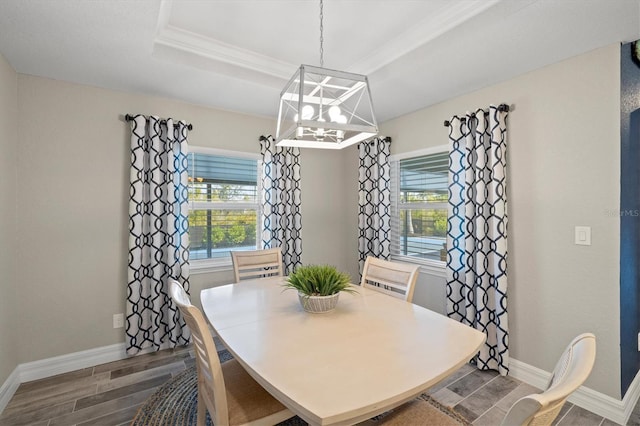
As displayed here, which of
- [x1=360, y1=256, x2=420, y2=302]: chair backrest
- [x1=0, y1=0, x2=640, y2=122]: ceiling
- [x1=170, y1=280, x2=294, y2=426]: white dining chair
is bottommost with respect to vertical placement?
[x1=170, y1=280, x2=294, y2=426]: white dining chair

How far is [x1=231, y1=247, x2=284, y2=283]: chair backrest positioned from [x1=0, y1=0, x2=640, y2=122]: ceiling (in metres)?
1.47

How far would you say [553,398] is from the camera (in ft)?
2.09

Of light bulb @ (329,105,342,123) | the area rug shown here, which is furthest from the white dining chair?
light bulb @ (329,105,342,123)

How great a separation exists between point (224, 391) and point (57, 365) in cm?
224

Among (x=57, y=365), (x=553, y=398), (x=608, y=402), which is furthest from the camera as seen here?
(x=57, y=365)

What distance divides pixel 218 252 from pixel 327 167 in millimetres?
1744

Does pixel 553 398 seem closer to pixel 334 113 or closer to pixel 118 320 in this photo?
pixel 334 113

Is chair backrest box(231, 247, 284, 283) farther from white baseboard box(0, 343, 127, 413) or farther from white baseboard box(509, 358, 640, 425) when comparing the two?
Result: white baseboard box(509, 358, 640, 425)

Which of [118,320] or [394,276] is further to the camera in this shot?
[118,320]

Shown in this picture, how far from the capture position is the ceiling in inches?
67.8

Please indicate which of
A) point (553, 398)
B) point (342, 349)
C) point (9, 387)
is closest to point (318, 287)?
point (342, 349)

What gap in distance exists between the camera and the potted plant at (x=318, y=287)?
5.38 ft

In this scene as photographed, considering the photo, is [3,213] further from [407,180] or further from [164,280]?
[407,180]

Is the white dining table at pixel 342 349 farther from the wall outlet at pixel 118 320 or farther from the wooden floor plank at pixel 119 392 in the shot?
the wall outlet at pixel 118 320
